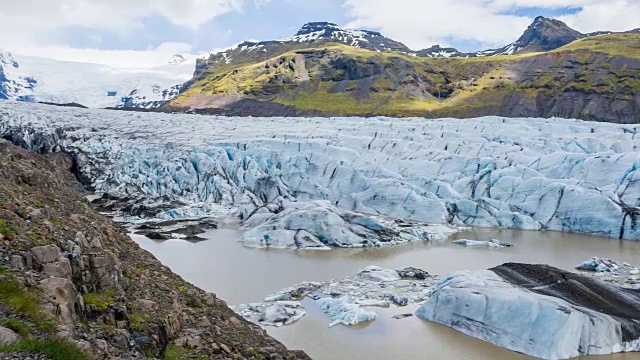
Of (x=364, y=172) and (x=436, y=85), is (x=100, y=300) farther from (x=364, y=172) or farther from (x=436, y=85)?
(x=436, y=85)

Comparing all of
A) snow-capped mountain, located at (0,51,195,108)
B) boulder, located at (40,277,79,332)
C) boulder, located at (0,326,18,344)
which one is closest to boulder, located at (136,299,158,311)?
boulder, located at (40,277,79,332)

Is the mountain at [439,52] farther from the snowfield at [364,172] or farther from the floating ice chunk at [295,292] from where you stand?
the floating ice chunk at [295,292]

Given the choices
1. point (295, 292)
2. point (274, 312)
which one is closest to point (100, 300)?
point (274, 312)

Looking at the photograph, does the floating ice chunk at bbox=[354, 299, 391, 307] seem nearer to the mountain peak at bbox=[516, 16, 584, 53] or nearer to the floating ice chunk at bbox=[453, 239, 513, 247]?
the floating ice chunk at bbox=[453, 239, 513, 247]

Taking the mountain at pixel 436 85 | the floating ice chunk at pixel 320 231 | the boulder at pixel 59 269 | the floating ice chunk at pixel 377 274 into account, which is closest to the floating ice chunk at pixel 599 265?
the floating ice chunk at pixel 320 231

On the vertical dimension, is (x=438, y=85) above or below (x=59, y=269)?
above
